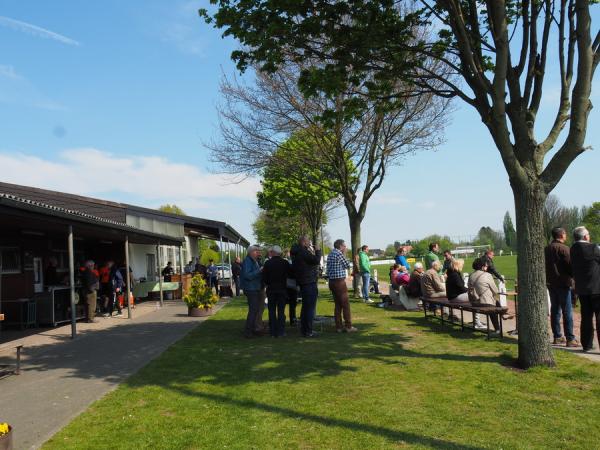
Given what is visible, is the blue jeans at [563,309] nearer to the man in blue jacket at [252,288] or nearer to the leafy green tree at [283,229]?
the man in blue jacket at [252,288]

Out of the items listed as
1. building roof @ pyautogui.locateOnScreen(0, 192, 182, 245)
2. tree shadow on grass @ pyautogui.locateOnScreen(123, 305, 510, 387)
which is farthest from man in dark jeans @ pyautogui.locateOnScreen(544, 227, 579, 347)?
building roof @ pyautogui.locateOnScreen(0, 192, 182, 245)

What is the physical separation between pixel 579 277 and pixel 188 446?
5981mm

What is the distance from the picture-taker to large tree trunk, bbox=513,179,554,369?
22.6 ft

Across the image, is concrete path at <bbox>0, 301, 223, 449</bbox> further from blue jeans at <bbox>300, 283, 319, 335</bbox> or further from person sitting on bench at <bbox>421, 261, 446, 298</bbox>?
person sitting on bench at <bbox>421, 261, 446, 298</bbox>

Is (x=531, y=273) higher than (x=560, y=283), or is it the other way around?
(x=531, y=273)

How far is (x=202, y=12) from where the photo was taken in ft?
26.0

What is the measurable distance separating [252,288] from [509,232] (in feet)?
390

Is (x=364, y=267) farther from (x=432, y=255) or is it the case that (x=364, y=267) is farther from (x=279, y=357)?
(x=279, y=357)

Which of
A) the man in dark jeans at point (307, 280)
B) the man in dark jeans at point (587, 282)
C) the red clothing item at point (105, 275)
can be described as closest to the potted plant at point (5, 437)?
the man in dark jeans at point (307, 280)

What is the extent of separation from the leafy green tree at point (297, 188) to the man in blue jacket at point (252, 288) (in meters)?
9.99

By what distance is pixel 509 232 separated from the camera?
119812mm

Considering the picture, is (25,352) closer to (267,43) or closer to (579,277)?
(267,43)

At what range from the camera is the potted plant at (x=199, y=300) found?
15039 mm

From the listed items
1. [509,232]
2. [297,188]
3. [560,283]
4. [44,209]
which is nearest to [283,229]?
[297,188]
